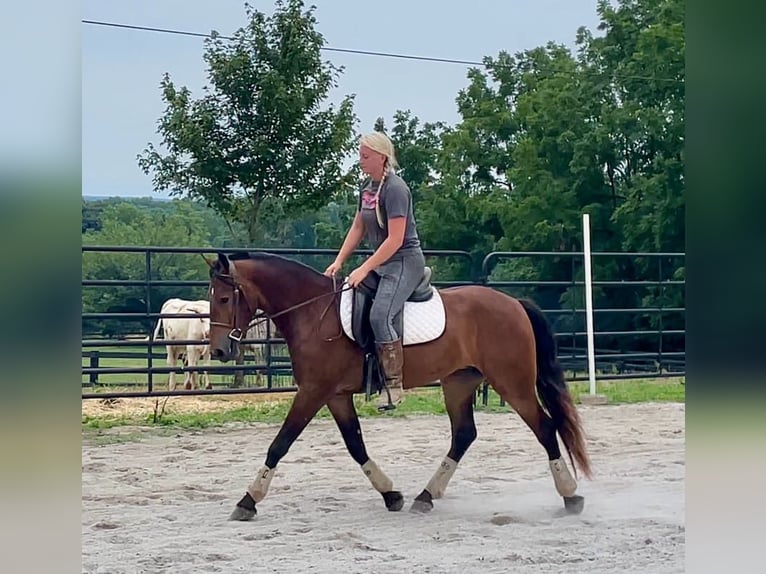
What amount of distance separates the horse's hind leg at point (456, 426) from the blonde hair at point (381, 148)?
0.94 meters

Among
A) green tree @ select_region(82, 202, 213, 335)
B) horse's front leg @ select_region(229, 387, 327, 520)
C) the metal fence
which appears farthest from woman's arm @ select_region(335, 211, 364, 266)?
green tree @ select_region(82, 202, 213, 335)

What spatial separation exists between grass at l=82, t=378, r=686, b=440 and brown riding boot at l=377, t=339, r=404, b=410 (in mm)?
3074

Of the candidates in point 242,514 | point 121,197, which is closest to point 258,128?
point 121,197

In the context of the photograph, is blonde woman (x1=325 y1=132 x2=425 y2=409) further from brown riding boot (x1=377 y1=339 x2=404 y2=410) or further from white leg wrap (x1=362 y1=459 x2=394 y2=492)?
white leg wrap (x1=362 y1=459 x2=394 y2=492)

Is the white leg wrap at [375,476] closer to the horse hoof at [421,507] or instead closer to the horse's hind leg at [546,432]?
the horse hoof at [421,507]

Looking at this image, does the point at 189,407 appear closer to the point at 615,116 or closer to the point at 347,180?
the point at 347,180

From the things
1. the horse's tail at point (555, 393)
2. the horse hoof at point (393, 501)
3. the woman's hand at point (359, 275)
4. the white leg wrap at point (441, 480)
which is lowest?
the horse hoof at point (393, 501)

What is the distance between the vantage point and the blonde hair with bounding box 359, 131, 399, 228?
12.7 ft

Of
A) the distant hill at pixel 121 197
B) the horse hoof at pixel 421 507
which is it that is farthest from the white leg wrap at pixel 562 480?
the distant hill at pixel 121 197

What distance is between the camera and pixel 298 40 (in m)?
8.39

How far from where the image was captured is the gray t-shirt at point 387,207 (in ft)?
12.7

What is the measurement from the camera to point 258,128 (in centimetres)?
830

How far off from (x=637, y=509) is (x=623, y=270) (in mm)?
7460
